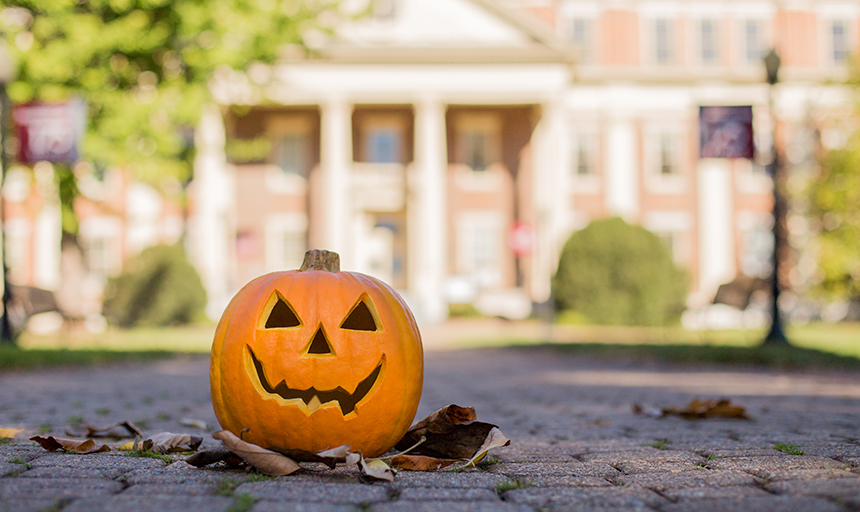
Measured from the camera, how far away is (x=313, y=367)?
2.91m

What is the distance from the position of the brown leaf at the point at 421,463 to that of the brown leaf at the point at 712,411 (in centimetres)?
233

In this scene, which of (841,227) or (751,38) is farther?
(751,38)

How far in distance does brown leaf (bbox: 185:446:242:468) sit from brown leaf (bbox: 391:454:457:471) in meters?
0.63

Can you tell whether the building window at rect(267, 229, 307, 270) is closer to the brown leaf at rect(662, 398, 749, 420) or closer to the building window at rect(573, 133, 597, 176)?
the building window at rect(573, 133, 597, 176)

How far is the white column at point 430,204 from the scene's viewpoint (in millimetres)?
25094

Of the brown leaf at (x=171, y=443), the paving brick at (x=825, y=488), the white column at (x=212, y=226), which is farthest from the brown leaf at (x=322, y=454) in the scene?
the white column at (x=212, y=226)

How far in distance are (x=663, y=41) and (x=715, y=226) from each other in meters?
7.71

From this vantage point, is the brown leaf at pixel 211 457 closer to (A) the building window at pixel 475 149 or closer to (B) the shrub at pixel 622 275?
(B) the shrub at pixel 622 275

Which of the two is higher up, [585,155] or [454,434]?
[585,155]

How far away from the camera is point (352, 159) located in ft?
93.8

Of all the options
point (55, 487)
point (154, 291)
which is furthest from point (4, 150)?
point (55, 487)

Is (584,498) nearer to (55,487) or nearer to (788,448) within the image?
(788,448)

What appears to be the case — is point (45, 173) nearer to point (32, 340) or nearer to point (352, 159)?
point (32, 340)

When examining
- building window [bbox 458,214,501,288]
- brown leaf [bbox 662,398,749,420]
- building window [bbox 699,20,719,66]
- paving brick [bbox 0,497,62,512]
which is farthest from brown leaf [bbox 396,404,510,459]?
building window [bbox 699,20,719,66]
